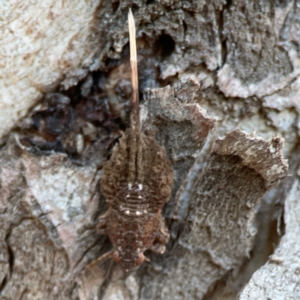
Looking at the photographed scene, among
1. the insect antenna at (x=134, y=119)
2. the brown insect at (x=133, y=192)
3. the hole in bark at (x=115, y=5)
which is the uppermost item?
the hole in bark at (x=115, y=5)

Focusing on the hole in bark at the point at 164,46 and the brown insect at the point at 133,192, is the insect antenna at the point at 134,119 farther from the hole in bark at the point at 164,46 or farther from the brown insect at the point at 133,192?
the hole in bark at the point at 164,46

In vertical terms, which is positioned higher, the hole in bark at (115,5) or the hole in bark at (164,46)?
the hole in bark at (115,5)

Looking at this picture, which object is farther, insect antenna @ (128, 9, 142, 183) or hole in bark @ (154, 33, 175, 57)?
hole in bark @ (154, 33, 175, 57)

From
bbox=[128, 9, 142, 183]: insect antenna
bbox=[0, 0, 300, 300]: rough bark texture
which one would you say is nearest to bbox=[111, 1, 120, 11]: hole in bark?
bbox=[0, 0, 300, 300]: rough bark texture

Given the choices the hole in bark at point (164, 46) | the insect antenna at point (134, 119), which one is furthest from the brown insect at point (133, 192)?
the hole in bark at point (164, 46)

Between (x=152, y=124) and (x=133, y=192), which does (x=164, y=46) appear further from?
(x=133, y=192)

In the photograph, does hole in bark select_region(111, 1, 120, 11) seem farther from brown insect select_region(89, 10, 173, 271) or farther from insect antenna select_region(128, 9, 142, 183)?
brown insect select_region(89, 10, 173, 271)
